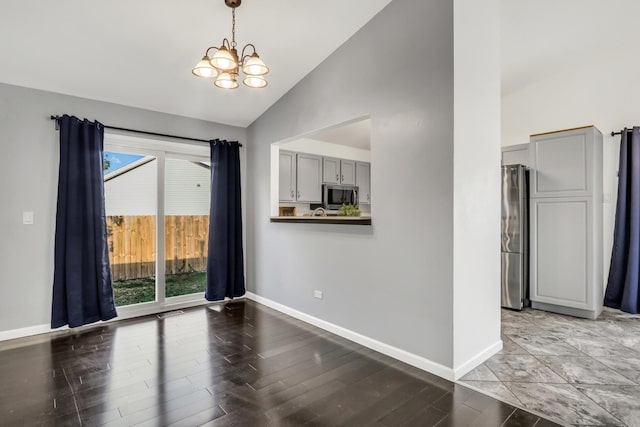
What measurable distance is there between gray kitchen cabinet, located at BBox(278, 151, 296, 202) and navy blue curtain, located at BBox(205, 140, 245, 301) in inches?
31.5

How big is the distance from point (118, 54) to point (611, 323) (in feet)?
19.1

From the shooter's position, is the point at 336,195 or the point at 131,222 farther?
the point at 336,195

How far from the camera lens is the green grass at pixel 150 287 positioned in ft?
13.3

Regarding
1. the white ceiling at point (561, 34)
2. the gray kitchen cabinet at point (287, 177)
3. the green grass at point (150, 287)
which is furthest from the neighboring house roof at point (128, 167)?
the white ceiling at point (561, 34)

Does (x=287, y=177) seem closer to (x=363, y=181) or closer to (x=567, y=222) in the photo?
(x=363, y=181)

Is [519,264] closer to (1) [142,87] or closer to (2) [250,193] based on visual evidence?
(2) [250,193]

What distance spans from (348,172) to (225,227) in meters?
2.78

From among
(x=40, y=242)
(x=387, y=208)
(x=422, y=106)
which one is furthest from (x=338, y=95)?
(x=40, y=242)

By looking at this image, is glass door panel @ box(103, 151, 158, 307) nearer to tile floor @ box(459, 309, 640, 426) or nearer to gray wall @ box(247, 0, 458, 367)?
gray wall @ box(247, 0, 458, 367)

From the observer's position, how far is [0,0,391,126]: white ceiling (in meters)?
2.69

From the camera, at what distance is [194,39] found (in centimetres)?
310

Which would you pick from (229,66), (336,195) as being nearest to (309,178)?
(336,195)

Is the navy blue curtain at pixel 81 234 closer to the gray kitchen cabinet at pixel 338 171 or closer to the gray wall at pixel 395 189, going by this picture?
the gray wall at pixel 395 189

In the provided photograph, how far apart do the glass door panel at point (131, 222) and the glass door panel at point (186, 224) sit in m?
0.19
